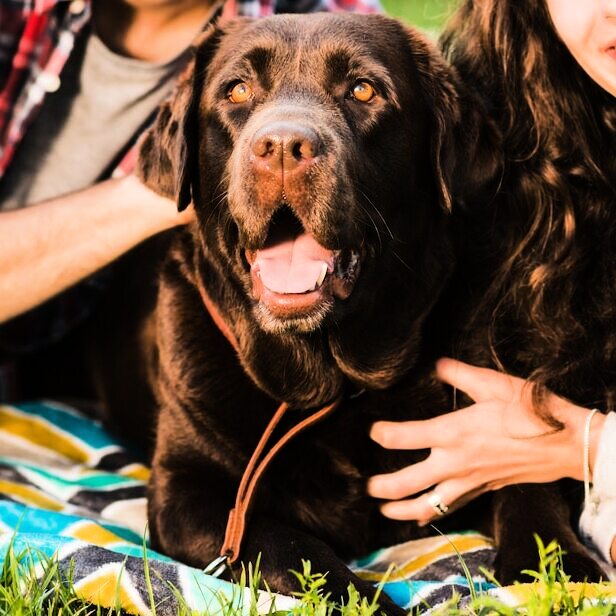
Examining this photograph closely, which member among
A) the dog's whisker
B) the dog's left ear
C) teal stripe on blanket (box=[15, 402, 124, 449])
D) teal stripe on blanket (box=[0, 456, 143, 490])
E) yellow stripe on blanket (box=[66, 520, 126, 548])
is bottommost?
teal stripe on blanket (box=[15, 402, 124, 449])

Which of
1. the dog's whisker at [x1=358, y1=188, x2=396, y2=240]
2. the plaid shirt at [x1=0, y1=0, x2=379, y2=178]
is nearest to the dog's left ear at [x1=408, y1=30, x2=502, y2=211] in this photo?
the dog's whisker at [x1=358, y1=188, x2=396, y2=240]

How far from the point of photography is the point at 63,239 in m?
3.18

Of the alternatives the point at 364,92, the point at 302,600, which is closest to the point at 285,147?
the point at 364,92

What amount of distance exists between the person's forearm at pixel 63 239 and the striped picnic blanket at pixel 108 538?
0.49 m

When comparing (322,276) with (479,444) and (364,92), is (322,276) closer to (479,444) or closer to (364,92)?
(364,92)

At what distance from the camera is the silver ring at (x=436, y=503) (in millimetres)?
2676

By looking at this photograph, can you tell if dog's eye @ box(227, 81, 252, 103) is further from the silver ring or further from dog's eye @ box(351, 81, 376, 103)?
the silver ring

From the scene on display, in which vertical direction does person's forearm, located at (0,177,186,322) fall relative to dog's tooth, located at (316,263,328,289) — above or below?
below

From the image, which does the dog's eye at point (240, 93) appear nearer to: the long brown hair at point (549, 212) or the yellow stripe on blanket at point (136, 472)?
the long brown hair at point (549, 212)

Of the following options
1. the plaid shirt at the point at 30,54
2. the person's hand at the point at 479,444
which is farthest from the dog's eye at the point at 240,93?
the plaid shirt at the point at 30,54

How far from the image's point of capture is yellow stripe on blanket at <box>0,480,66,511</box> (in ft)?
9.70

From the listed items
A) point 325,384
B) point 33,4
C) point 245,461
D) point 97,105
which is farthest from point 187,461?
point 33,4

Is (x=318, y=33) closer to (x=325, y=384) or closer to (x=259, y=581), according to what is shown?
(x=325, y=384)

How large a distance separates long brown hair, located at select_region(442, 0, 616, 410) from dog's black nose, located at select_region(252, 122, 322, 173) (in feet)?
2.60
